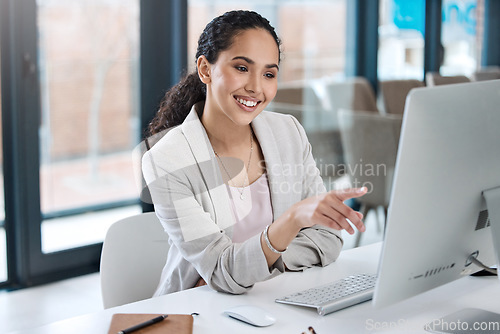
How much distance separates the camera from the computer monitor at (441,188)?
962mm

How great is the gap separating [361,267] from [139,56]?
2.24m

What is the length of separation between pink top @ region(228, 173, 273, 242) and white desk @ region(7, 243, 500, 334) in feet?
0.86

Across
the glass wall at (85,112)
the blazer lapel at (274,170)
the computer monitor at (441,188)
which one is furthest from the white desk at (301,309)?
the glass wall at (85,112)

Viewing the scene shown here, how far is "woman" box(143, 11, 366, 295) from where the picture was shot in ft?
4.66

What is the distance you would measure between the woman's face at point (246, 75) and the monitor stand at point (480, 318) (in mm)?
717

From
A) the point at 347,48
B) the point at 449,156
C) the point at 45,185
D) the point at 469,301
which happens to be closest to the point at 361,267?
the point at 469,301

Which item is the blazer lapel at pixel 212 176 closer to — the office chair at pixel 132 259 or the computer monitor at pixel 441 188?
the office chair at pixel 132 259

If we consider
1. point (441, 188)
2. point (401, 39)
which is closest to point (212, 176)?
point (441, 188)

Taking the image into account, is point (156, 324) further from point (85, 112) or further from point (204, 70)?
point (85, 112)

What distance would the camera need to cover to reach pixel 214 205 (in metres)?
1.58

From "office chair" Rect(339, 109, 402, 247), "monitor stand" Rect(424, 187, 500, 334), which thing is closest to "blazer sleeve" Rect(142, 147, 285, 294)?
"monitor stand" Rect(424, 187, 500, 334)

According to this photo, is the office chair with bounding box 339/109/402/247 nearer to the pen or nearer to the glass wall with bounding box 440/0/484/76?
the glass wall with bounding box 440/0/484/76

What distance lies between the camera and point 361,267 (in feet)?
5.01

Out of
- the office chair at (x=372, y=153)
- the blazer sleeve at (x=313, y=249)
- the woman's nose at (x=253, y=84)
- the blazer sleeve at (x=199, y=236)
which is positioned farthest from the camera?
the office chair at (x=372, y=153)
